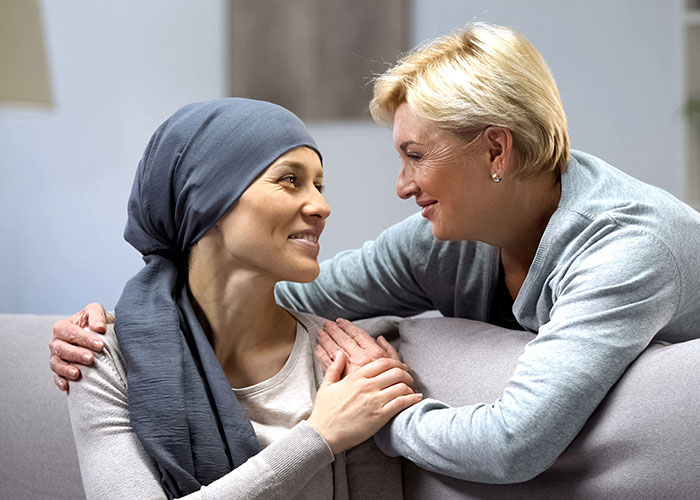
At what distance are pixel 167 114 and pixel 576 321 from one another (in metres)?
2.69

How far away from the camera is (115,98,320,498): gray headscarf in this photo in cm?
134

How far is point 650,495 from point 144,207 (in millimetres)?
958

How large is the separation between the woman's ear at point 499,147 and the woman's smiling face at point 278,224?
1.01 ft

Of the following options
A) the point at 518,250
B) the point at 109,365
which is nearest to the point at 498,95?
the point at 518,250

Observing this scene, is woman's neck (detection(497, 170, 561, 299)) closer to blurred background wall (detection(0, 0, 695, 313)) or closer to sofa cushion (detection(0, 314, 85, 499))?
sofa cushion (detection(0, 314, 85, 499))

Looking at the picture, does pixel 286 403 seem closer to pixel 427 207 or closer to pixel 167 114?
pixel 427 207

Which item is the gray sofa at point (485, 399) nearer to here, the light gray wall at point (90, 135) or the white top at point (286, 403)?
the white top at point (286, 403)

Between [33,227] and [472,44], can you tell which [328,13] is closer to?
[33,227]

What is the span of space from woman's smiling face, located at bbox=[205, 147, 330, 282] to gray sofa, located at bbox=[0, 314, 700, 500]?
325 mm

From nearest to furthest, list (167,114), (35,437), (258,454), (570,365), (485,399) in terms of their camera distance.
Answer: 1. (570,365)
2. (258,454)
3. (485,399)
4. (35,437)
5. (167,114)

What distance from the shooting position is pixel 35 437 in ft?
5.55

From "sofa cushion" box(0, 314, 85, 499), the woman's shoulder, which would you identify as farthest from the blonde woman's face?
"sofa cushion" box(0, 314, 85, 499)

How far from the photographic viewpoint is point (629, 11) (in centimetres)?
316

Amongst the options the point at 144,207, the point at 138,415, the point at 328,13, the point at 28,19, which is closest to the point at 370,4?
the point at 328,13
